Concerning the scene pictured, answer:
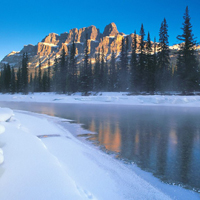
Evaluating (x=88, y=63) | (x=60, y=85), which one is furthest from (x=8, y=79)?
(x=88, y=63)

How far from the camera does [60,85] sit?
4112cm

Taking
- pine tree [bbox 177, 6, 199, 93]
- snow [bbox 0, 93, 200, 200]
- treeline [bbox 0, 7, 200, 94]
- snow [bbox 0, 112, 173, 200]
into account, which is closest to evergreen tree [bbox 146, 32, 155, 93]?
treeline [bbox 0, 7, 200, 94]

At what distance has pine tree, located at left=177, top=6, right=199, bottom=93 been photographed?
24.1m

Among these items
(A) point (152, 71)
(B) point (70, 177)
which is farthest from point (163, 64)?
(B) point (70, 177)

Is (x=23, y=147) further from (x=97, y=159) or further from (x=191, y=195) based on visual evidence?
(x=191, y=195)

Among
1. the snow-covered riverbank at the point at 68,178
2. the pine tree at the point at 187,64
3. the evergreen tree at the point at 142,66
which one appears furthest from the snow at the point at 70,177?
the evergreen tree at the point at 142,66

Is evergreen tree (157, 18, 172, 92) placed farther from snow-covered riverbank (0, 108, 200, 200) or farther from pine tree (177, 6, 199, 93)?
snow-covered riverbank (0, 108, 200, 200)

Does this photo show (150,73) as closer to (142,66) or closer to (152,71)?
(152,71)

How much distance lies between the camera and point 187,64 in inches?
981

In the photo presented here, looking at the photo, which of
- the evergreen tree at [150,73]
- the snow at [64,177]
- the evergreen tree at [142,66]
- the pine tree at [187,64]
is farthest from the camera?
the evergreen tree at [142,66]

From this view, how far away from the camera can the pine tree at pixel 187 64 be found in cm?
2408

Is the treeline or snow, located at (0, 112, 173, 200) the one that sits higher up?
the treeline

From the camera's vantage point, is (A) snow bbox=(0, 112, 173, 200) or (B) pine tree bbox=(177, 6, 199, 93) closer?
(A) snow bbox=(0, 112, 173, 200)

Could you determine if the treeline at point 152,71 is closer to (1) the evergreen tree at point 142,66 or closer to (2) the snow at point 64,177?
(1) the evergreen tree at point 142,66
